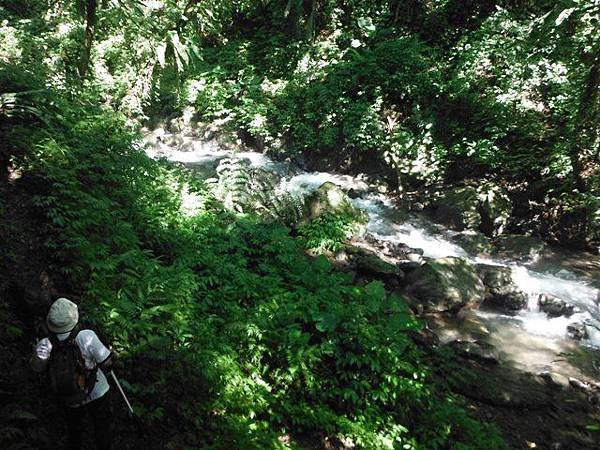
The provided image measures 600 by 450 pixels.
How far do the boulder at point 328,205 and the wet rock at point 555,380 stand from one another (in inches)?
222

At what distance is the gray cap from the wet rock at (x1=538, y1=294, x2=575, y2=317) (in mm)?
9210

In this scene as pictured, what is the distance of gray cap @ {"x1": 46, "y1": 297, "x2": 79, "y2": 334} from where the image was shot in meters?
2.67

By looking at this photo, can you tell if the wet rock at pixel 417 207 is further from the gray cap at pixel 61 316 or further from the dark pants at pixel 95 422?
the gray cap at pixel 61 316

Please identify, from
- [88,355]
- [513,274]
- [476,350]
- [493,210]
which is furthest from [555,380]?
[88,355]

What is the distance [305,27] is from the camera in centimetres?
1786

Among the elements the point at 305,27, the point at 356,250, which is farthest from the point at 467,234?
the point at 305,27

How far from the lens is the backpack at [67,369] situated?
2.71 meters

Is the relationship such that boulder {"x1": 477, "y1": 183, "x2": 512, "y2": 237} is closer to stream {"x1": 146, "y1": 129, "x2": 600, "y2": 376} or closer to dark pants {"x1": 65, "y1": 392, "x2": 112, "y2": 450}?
stream {"x1": 146, "y1": 129, "x2": 600, "y2": 376}

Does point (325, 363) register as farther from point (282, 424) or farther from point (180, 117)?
point (180, 117)

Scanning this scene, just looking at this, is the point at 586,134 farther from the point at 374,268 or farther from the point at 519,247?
the point at 374,268

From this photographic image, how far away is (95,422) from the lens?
3039 mm

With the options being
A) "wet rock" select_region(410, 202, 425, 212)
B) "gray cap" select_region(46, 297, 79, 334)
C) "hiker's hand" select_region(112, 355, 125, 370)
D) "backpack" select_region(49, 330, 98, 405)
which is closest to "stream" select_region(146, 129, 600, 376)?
"wet rock" select_region(410, 202, 425, 212)

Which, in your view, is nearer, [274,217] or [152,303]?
[152,303]

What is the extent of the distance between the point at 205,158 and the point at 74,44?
6.77 m
